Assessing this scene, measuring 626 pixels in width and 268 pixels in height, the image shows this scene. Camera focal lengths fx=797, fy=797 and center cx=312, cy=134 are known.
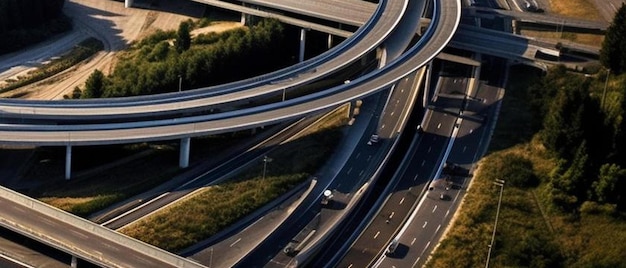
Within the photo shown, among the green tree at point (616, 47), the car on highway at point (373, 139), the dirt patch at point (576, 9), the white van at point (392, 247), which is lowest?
the white van at point (392, 247)

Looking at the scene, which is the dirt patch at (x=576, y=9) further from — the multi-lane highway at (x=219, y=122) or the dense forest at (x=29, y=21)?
the dense forest at (x=29, y=21)

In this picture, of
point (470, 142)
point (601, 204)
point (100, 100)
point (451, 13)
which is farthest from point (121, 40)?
point (601, 204)

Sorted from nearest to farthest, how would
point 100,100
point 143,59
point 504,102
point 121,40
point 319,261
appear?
1. point 319,261
2. point 100,100
3. point 504,102
4. point 143,59
5. point 121,40

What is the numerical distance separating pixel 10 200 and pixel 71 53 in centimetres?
5553

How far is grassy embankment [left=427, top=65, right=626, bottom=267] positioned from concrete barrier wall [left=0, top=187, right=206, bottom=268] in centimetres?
2849

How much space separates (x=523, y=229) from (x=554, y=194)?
282 inches

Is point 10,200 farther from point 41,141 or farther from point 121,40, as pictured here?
point 121,40

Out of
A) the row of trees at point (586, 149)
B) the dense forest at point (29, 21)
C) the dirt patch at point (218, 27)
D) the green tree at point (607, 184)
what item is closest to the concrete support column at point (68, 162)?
the dense forest at point (29, 21)

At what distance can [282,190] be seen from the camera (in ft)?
325

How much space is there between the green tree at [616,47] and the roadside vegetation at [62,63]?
282ft

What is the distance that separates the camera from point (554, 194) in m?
97.9

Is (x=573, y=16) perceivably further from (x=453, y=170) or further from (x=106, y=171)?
(x=106, y=171)

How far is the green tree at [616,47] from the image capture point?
394 ft

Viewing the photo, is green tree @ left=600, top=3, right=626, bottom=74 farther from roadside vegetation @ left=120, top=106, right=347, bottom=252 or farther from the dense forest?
the dense forest
